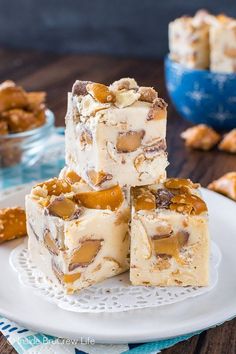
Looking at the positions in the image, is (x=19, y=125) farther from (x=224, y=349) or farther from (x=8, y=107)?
(x=224, y=349)

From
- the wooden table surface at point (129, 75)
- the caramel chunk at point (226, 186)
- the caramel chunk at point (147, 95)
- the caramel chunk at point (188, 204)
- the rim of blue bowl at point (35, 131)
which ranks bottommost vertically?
the wooden table surface at point (129, 75)

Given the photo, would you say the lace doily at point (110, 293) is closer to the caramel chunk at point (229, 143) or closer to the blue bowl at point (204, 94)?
the caramel chunk at point (229, 143)

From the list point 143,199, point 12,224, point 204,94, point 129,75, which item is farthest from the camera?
point 129,75

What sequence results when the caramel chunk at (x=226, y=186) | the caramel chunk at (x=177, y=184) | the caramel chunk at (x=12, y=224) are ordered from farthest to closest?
the caramel chunk at (x=226, y=186), the caramel chunk at (x=12, y=224), the caramel chunk at (x=177, y=184)

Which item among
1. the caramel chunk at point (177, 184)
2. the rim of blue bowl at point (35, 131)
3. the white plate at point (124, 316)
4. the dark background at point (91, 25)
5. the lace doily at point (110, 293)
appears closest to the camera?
the white plate at point (124, 316)

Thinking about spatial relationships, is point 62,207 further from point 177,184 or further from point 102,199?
point 177,184

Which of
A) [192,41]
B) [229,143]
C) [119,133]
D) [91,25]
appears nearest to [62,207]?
[119,133]

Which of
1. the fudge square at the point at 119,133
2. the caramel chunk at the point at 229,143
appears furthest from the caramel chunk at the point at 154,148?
the caramel chunk at the point at 229,143
